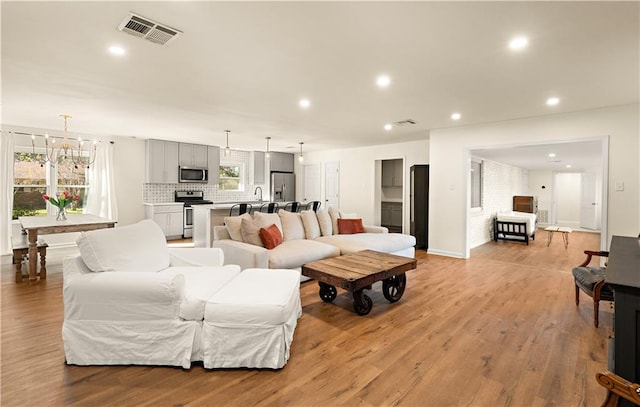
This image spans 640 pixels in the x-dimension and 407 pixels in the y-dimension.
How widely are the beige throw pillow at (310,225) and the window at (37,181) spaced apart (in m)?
5.06

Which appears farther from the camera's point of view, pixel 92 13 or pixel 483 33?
pixel 483 33

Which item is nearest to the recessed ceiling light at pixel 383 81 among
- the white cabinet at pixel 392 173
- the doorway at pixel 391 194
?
the doorway at pixel 391 194

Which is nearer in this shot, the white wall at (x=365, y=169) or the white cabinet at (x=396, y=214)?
the white wall at (x=365, y=169)

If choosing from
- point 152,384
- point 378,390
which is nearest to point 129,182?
point 152,384

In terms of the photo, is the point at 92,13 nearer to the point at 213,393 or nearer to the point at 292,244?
the point at 213,393

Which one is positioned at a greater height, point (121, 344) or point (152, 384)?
point (121, 344)

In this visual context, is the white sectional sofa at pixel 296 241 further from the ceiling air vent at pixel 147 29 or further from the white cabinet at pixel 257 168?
the white cabinet at pixel 257 168

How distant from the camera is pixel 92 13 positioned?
85.7 inches

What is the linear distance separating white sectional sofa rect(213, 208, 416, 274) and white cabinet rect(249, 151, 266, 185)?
14.5 feet

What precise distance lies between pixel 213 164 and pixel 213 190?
29.5 inches

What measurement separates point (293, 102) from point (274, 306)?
2.98m

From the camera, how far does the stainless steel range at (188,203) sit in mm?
7828

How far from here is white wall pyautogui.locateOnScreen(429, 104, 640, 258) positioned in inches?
166

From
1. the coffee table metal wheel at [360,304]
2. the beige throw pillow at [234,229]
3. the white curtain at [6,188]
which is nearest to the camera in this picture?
the coffee table metal wheel at [360,304]
